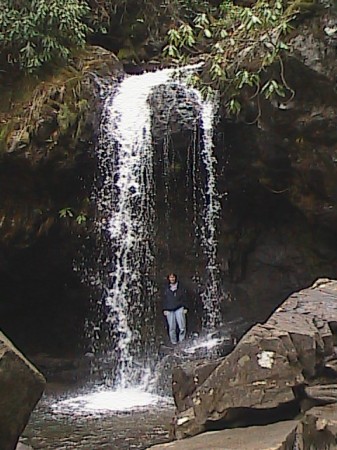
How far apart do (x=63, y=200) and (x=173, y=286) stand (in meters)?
2.52

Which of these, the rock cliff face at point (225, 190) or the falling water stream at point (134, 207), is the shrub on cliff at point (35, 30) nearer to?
the rock cliff face at point (225, 190)

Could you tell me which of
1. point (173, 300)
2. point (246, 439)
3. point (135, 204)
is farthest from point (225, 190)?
point (246, 439)

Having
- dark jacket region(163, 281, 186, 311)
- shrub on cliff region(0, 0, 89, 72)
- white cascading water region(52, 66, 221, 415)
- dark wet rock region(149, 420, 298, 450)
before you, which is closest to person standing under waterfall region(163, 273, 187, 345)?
dark jacket region(163, 281, 186, 311)

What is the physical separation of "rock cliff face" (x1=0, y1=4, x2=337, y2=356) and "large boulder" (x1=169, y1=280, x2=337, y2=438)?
5333 millimetres

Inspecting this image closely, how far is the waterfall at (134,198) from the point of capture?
1159 centimetres

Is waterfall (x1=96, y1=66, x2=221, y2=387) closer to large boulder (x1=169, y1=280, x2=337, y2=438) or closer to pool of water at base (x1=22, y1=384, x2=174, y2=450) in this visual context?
pool of water at base (x1=22, y1=384, x2=174, y2=450)

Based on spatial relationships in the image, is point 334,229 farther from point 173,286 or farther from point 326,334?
point 326,334

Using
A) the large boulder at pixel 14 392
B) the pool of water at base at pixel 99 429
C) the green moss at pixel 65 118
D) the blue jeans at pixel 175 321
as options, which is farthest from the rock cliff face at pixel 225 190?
the large boulder at pixel 14 392

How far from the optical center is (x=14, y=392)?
455 cm

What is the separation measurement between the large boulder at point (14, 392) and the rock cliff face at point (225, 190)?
22.5 feet

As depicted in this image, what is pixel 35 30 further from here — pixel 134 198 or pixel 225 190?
pixel 225 190

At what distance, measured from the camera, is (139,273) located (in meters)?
12.3

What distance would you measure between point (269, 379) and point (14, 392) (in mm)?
1851

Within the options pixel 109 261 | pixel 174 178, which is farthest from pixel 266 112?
pixel 109 261
